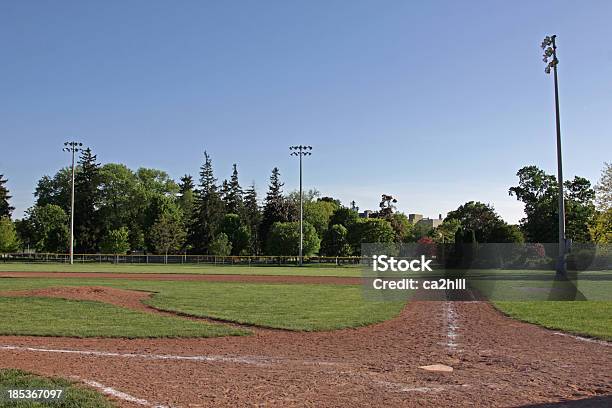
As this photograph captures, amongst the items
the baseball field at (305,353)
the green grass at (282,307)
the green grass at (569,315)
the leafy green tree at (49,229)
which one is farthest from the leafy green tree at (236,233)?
the green grass at (569,315)

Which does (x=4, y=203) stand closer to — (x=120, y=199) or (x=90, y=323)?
(x=120, y=199)

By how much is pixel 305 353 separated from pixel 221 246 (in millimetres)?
69972

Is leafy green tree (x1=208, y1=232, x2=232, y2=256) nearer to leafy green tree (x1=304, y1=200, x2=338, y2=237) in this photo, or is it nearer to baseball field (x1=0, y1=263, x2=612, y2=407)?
leafy green tree (x1=304, y1=200, x2=338, y2=237)

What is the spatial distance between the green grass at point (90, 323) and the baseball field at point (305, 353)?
3 cm

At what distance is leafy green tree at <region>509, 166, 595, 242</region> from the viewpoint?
71.1 meters

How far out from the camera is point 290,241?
74.1 metres

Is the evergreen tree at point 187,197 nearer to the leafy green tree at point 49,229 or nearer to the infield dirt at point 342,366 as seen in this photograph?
the leafy green tree at point 49,229

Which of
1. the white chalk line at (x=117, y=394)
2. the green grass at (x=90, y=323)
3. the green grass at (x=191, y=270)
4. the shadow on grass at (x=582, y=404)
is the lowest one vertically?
the green grass at (x=191, y=270)

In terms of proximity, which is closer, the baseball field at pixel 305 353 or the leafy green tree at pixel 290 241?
the baseball field at pixel 305 353

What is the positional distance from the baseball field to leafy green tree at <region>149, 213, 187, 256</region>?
203ft

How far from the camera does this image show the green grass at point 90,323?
41.0ft

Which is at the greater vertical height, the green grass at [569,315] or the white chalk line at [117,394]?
the white chalk line at [117,394]

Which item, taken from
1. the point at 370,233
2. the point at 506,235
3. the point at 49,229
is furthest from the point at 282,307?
the point at 49,229

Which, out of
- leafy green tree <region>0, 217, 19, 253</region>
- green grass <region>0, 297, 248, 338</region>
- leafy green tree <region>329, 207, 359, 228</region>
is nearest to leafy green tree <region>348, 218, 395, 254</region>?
leafy green tree <region>329, 207, 359, 228</region>
